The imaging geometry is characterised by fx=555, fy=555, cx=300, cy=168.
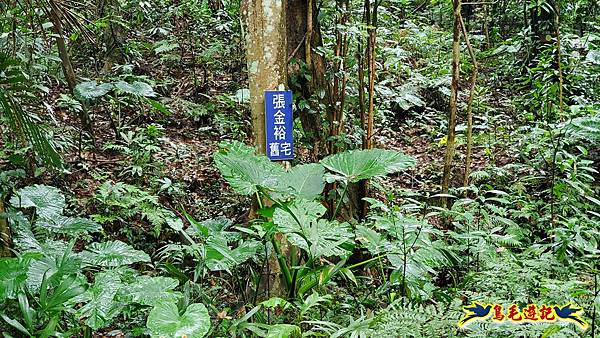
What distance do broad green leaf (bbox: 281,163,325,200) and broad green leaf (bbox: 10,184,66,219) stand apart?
1.20m

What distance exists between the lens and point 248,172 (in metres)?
2.63

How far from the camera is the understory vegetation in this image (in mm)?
2303

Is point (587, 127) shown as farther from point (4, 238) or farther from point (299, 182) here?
point (4, 238)

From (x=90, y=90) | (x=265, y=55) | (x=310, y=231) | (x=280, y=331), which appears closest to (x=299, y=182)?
(x=310, y=231)

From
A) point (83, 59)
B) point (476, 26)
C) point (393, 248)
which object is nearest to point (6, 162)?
point (83, 59)

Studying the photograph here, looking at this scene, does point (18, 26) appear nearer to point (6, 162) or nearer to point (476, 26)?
point (6, 162)

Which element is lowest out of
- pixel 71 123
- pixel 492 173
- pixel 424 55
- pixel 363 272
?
pixel 363 272

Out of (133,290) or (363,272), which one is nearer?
(133,290)

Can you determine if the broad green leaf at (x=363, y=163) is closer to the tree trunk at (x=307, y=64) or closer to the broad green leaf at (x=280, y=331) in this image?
the broad green leaf at (x=280, y=331)

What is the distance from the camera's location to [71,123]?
5.62 metres

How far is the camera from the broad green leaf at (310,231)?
2393mm

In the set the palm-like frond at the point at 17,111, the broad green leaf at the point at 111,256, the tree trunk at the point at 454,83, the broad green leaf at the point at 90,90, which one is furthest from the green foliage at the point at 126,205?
the tree trunk at the point at 454,83

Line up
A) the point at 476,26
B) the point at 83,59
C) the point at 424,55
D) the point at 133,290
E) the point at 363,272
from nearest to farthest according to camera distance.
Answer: the point at 133,290 < the point at 363,272 < the point at 83,59 < the point at 424,55 < the point at 476,26

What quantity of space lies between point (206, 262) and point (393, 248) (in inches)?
34.2
